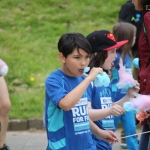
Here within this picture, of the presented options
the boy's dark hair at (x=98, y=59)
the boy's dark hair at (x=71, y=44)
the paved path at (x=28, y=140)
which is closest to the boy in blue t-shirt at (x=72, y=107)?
the boy's dark hair at (x=71, y=44)

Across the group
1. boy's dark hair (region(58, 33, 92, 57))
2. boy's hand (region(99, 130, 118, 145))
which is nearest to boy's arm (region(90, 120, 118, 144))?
boy's hand (region(99, 130, 118, 145))

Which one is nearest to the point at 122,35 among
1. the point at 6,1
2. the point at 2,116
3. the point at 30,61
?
the point at 2,116

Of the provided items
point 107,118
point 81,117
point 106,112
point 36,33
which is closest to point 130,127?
Answer: point 107,118

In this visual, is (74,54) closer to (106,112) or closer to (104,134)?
(106,112)

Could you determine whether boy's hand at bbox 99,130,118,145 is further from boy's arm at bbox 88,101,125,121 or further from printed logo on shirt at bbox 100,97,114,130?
printed logo on shirt at bbox 100,97,114,130

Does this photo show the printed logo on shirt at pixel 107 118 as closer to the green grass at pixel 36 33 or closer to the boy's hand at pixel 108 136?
the boy's hand at pixel 108 136

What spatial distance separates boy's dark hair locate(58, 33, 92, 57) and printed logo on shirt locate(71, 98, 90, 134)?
0.37 m

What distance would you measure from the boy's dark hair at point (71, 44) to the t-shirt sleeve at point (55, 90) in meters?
0.21

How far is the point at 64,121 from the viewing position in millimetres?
3477

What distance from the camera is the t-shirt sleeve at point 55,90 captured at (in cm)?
338

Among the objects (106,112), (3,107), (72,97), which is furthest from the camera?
(3,107)

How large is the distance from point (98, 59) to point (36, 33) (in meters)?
6.39

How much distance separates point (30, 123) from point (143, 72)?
3.75 m

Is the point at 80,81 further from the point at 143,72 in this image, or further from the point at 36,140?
the point at 36,140
